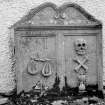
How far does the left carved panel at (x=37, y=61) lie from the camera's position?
3.10m

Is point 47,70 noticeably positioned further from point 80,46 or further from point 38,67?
point 80,46

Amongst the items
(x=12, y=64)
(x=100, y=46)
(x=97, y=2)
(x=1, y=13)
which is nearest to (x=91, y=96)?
(x=100, y=46)

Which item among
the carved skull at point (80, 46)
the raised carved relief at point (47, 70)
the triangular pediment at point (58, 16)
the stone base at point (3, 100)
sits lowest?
the stone base at point (3, 100)

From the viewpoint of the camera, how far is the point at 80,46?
3.13 m

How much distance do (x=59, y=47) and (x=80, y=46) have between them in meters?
0.30

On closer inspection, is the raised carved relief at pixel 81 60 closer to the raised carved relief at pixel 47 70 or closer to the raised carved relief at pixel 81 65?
the raised carved relief at pixel 81 65

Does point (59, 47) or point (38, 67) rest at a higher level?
point (59, 47)

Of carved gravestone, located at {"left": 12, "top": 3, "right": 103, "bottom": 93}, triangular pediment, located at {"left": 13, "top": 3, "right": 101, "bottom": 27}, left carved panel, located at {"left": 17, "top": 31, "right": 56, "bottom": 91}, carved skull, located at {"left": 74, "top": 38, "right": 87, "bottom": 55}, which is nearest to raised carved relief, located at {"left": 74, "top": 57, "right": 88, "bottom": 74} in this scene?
carved gravestone, located at {"left": 12, "top": 3, "right": 103, "bottom": 93}

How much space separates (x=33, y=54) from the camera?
3.12 meters

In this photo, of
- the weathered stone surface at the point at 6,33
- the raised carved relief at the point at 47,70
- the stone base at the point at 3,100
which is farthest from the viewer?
the weathered stone surface at the point at 6,33

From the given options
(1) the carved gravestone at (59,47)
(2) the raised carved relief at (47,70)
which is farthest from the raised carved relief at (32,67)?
(2) the raised carved relief at (47,70)

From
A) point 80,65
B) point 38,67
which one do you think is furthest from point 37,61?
point 80,65

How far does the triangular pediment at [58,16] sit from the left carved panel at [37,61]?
0.22 metres

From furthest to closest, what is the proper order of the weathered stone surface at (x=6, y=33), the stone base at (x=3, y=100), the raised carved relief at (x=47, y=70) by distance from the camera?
the weathered stone surface at (x=6, y=33), the raised carved relief at (x=47, y=70), the stone base at (x=3, y=100)
